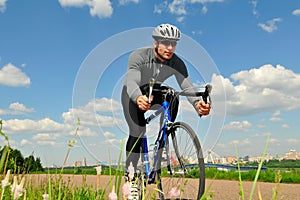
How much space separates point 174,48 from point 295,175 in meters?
5.94

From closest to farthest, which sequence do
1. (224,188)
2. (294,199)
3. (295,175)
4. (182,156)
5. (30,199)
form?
(30,199) → (182,156) → (294,199) → (224,188) → (295,175)

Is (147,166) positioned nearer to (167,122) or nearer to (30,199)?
(167,122)

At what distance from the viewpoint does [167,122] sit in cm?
509

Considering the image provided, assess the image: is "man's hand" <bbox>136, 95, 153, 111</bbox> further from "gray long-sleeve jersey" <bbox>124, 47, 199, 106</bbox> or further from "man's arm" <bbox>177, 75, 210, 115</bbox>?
"man's arm" <bbox>177, 75, 210, 115</bbox>

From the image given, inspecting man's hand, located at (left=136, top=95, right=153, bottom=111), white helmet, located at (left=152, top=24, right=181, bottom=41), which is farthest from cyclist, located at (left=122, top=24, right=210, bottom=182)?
man's hand, located at (left=136, top=95, right=153, bottom=111)

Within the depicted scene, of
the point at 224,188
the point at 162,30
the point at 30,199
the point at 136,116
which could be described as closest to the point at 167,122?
the point at 136,116

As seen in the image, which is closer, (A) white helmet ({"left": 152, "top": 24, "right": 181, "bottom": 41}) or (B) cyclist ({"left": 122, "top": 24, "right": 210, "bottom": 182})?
(B) cyclist ({"left": 122, "top": 24, "right": 210, "bottom": 182})

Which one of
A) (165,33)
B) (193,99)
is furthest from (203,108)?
(165,33)

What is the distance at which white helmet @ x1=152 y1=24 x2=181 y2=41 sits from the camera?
4.98 metres

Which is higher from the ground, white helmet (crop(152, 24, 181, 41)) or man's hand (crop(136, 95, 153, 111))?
white helmet (crop(152, 24, 181, 41))

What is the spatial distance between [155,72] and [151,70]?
6cm

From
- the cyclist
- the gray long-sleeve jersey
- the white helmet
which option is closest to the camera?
the gray long-sleeve jersey

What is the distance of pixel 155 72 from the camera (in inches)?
196

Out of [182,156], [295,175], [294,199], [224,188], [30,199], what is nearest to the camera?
[30,199]
